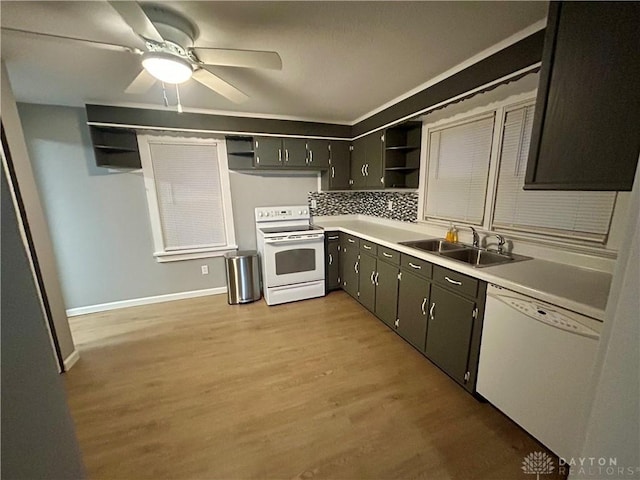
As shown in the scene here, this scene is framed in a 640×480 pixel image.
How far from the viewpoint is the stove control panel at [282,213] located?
3.63 m

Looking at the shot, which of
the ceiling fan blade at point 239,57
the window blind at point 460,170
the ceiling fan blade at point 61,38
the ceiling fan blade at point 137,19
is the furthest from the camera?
the window blind at point 460,170

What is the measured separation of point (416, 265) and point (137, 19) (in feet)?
7.55

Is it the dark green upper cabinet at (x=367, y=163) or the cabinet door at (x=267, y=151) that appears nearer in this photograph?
the dark green upper cabinet at (x=367, y=163)

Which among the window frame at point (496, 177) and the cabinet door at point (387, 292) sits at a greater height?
the window frame at point (496, 177)

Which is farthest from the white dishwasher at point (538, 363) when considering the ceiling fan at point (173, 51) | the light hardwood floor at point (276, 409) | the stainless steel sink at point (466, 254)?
the ceiling fan at point (173, 51)

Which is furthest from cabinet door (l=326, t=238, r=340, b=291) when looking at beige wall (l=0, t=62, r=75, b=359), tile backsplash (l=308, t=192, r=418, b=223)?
beige wall (l=0, t=62, r=75, b=359)

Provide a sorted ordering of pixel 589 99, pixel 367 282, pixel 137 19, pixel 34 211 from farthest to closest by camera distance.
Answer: pixel 367 282
pixel 34 211
pixel 137 19
pixel 589 99

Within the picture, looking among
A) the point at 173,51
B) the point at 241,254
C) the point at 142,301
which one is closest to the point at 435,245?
the point at 241,254

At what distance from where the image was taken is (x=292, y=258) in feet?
10.8

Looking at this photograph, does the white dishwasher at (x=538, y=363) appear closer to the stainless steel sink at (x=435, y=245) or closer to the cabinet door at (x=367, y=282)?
the stainless steel sink at (x=435, y=245)

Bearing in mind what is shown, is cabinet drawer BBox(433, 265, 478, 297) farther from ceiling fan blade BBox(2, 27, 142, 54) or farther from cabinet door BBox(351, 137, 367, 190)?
ceiling fan blade BBox(2, 27, 142, 54)

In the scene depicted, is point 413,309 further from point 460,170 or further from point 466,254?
point 460,170

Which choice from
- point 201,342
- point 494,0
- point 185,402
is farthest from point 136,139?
point 494,0

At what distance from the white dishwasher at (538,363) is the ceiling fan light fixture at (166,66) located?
2.28 m
